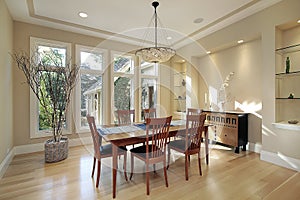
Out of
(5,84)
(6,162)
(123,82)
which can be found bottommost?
(6,162)

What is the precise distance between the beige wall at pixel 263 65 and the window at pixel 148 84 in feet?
6.73

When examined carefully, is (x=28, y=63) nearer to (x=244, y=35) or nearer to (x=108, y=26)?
(x=108, y=26)

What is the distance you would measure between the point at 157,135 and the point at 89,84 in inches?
126

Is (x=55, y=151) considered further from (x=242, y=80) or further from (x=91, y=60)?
(x=242, y=80)

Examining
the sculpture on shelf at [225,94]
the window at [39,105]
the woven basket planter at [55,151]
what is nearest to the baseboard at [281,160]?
the sculpture on shelf at [225,94]

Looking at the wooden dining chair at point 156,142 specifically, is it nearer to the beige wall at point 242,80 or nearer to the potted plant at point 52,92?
the potted plant at point 52,92

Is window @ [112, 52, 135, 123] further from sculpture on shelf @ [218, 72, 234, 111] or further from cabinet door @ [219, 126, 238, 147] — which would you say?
cabinet door @ [219, 126, 238, 147]

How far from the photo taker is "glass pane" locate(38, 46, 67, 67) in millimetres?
4102

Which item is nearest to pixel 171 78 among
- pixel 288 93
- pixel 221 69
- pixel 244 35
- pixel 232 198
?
pixel 221 69

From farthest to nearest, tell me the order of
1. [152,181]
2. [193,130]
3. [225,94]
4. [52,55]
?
[225,94] < [52,55] < [193,130] < [152,181]

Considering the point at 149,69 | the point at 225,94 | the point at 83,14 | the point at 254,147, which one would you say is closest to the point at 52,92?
the point at 83,14

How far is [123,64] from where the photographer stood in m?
5.39

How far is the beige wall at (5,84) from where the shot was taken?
9.48ft

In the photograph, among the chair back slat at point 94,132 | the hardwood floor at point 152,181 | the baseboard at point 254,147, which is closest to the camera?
the hardwood floor at point 152,181
